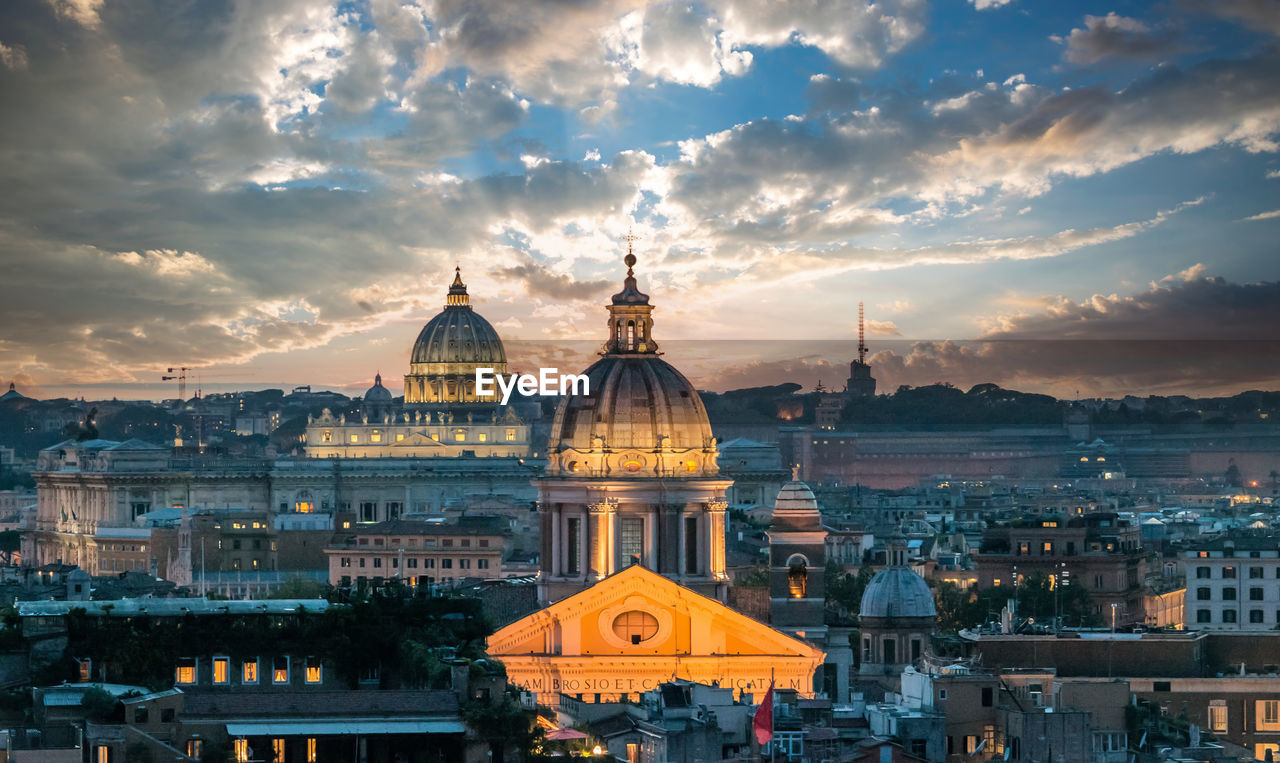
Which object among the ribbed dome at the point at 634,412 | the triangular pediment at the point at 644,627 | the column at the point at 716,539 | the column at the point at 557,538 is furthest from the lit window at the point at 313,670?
the column at the point at 716,539

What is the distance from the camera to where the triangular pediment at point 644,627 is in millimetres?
80750

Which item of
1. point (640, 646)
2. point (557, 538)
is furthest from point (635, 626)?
point (557, 538)

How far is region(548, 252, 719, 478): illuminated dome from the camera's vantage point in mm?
91188

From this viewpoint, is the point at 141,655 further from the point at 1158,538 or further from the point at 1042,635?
the point at 1158,538

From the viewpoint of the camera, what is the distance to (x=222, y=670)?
72.8 m

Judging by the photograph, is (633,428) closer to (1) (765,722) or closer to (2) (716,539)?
(2) (716,539)

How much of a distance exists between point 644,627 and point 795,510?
256 inches

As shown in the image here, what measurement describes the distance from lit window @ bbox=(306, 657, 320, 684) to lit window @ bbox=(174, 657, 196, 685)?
8.16 feet

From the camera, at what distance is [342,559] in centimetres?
14588

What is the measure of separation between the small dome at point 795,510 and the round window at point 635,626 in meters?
5.88

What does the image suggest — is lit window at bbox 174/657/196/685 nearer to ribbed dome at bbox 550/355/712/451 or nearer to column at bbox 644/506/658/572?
column at bbox 644/506/658/572

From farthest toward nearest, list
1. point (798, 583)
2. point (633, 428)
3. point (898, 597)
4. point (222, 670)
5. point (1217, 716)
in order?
1. point (898, 597)
2. point (633, 428)
3. point (798, 583)
4. point (1217, 716)
5. point (222, 670)

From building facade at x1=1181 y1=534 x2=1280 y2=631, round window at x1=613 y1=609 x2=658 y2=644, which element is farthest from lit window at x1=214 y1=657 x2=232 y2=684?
building facade at x1=1181 y1=534 x2=1280 y2=631

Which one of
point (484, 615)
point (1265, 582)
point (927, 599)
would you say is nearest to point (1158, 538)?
point (1265, 582)
